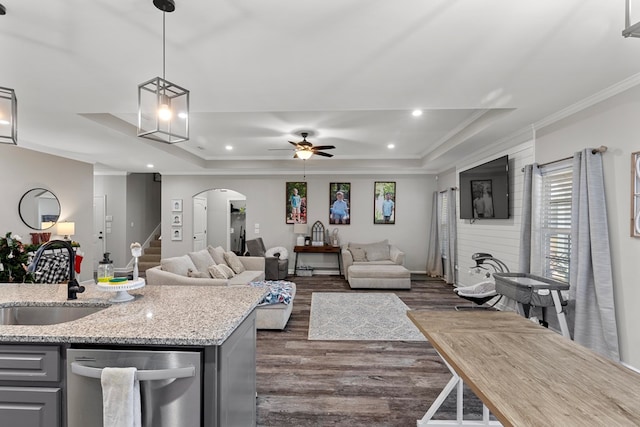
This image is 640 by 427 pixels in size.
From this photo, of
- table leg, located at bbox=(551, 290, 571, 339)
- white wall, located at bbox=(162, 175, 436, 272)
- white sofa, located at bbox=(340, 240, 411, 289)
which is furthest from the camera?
white wall, located at bbox=(162, 175, 436, 272)

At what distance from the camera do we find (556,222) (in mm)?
3850

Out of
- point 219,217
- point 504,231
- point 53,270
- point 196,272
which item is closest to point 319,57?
point 196,272

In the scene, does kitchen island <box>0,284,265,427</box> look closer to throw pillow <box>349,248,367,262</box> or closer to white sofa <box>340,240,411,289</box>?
white sofa <box>340,240,411,289</box>

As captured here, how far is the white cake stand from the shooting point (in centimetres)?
182

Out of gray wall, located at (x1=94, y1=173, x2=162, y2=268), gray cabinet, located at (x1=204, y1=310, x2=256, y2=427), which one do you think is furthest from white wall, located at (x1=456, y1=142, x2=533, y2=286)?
gray wall, located at (x1=94, y1=173, x2=162, y2=268)

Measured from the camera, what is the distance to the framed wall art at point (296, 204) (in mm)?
8078

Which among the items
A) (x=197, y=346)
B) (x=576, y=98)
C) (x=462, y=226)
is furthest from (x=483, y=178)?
(x=197, y=346)

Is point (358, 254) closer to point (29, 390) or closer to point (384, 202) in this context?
point (384, 202)

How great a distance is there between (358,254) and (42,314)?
6111mm

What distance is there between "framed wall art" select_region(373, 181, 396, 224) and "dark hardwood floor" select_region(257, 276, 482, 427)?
175 inches

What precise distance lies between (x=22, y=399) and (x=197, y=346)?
793mm

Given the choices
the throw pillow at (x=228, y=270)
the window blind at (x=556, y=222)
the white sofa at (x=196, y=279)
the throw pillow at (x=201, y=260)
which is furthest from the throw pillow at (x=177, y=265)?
the window blind at (x=556, y=222)

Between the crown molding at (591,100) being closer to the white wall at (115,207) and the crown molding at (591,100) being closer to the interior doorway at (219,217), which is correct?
the interior doorway at (219,217)

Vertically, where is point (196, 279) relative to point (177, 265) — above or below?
below
